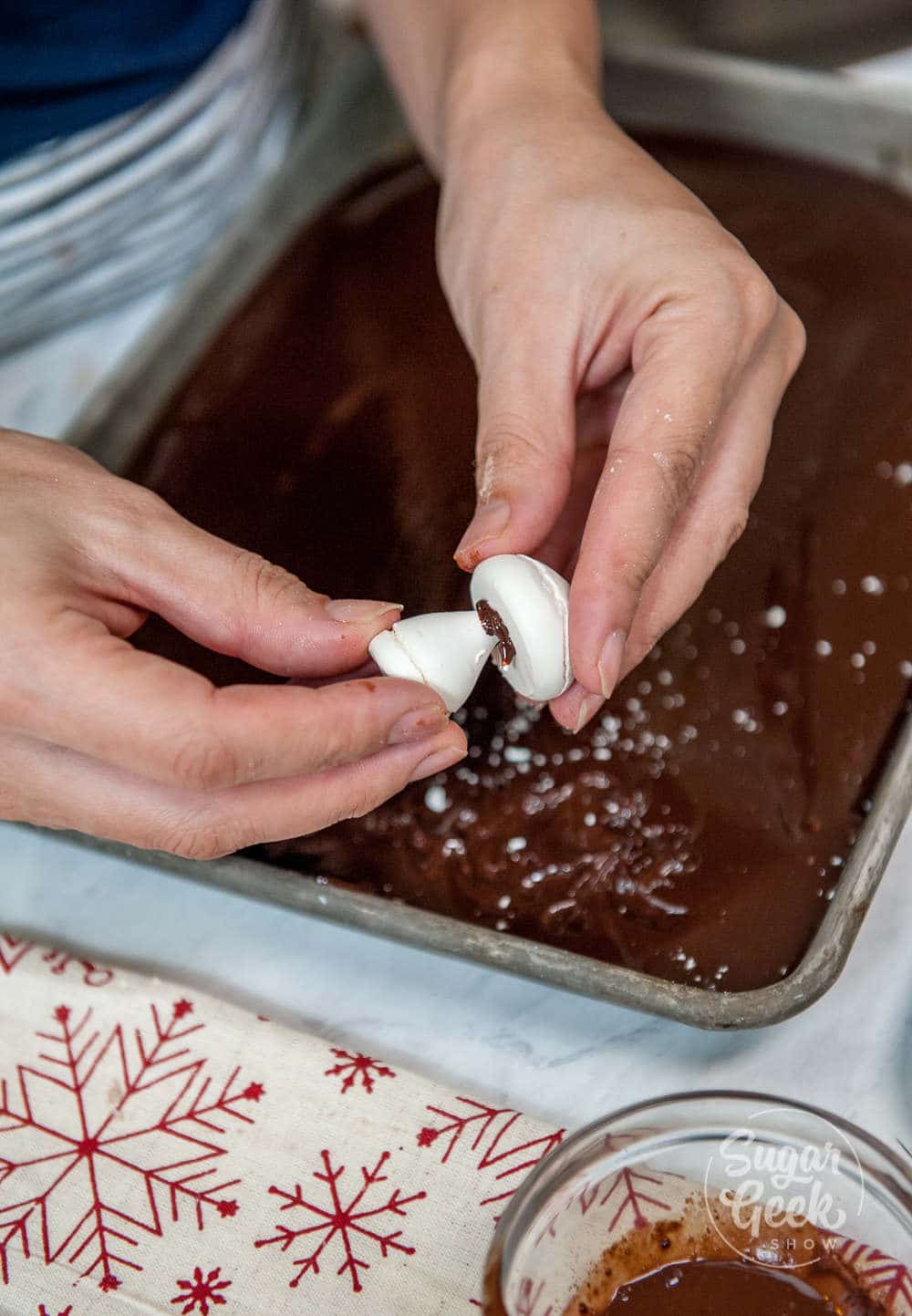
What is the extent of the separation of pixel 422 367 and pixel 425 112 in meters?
0.22

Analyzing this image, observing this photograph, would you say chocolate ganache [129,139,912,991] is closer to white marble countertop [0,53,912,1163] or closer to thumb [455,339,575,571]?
white marble countertop [0,53,912,1163]

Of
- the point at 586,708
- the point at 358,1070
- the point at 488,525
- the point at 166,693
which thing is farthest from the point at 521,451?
the point at 358,1070

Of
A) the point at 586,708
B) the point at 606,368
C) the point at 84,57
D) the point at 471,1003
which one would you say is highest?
the point at 84,57

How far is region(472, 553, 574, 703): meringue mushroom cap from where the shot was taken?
620 millimetres

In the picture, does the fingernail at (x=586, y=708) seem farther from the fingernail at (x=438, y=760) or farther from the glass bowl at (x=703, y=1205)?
the glass bowl at (x=703, y=1205)

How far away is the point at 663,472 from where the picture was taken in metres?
0.65

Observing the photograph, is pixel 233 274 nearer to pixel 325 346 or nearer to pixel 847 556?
pixel 325 346

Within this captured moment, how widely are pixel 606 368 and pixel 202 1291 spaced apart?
22.9 inches

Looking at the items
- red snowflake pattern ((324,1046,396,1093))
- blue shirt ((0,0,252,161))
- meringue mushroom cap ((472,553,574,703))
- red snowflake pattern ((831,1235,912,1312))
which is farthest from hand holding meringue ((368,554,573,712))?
blue shirt ((0,0,252,161))

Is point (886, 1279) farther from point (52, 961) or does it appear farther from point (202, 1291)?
point (52, 961)

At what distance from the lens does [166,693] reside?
55 centimetres

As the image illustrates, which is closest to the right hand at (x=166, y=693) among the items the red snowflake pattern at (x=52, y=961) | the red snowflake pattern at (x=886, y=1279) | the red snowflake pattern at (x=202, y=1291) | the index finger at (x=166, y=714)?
the index finger at (x=166, y=714)

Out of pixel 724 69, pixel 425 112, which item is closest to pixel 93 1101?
pixel 425 112

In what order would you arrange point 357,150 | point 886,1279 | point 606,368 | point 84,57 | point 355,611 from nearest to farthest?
point 886,1279 < point 355,611 < point 606,368 < point 84,57 < point 357,150
